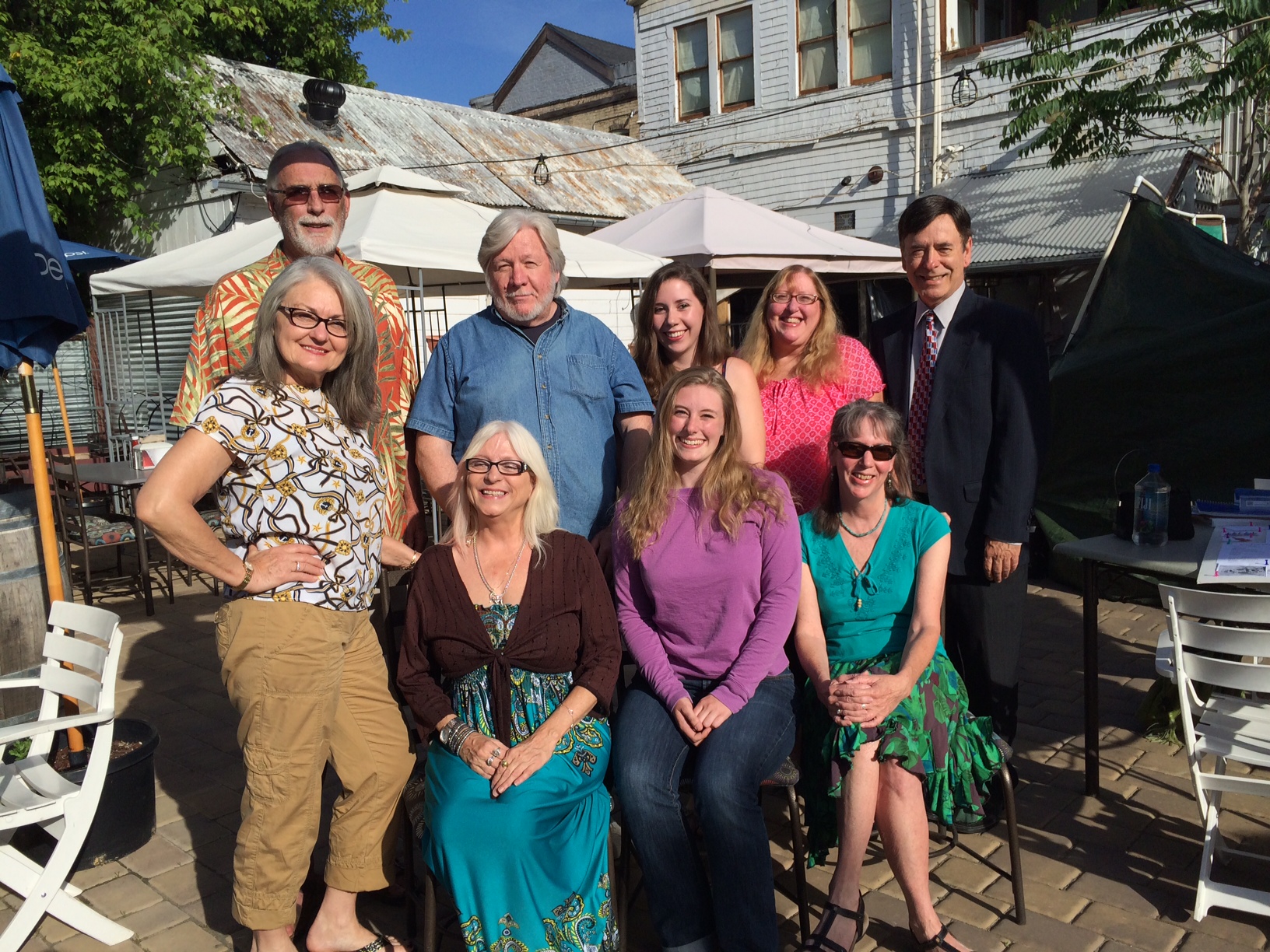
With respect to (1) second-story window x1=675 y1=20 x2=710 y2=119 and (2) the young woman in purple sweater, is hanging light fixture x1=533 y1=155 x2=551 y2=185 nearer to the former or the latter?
(1) second-story window x1=675 y1=20 x2=710 y2=119

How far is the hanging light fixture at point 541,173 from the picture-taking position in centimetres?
1429

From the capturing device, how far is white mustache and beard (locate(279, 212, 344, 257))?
3.04 m

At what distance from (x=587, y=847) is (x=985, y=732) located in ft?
4.16

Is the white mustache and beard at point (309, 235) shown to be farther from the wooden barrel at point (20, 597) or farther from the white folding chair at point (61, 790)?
the wooden barrel at point (20, 597)

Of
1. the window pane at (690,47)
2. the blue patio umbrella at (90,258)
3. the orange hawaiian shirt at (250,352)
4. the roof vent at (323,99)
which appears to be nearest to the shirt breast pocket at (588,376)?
the orange hawaiian shirt at (250,352)

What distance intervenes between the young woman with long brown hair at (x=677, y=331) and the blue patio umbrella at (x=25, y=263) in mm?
2101

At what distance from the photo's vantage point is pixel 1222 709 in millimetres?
2992

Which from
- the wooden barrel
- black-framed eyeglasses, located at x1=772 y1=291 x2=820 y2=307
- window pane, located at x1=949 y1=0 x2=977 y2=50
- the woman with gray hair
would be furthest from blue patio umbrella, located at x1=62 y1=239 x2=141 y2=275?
window pane, located at x1=949 y1=0 x2=977 y2=50

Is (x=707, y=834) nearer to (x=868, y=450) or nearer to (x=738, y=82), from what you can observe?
(x=868, y=450)

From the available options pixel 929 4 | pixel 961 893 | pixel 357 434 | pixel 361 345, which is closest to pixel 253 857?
pixel 357 434

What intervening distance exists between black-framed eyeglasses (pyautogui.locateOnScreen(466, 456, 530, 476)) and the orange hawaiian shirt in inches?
11.3

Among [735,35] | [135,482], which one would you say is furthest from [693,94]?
[135,482]

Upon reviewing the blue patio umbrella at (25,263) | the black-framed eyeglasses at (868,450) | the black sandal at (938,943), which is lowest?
the black sandal at (938,943)

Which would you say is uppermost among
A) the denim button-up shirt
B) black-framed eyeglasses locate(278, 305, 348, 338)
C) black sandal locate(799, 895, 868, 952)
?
black-framed eyeglasses locate(278, 305, 348, 338)
